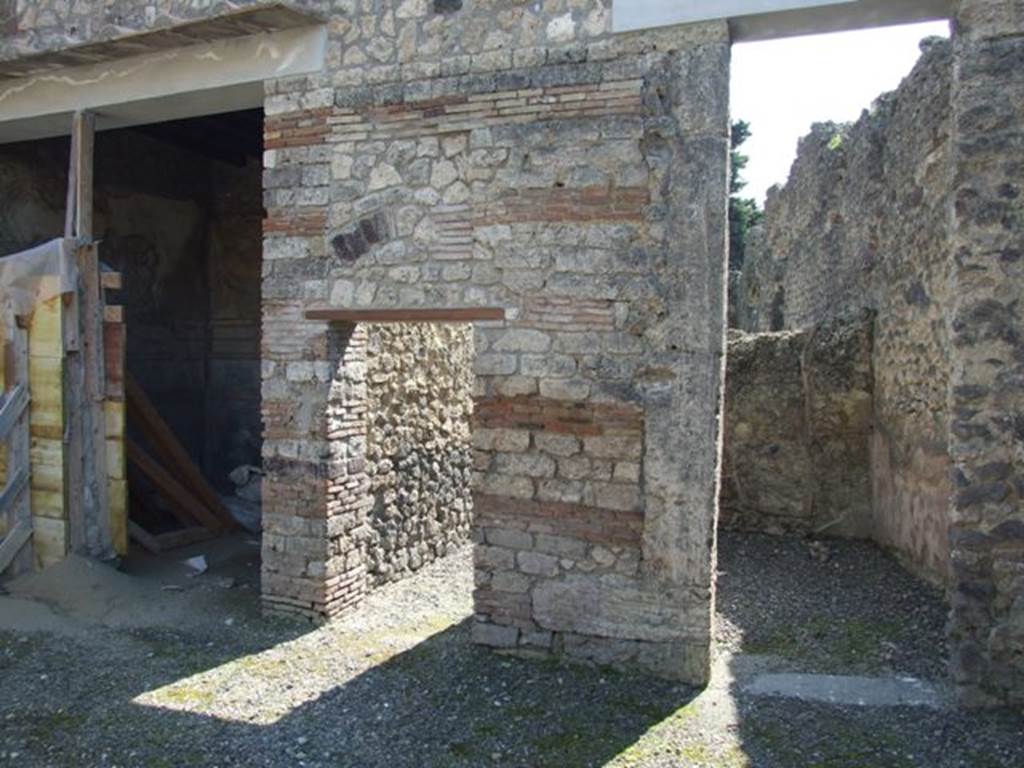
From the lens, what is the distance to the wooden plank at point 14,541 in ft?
21.0

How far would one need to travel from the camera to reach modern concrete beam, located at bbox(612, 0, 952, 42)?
4476 mm

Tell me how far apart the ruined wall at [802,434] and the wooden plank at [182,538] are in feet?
14.6

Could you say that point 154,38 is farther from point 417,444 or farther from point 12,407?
point 417,444

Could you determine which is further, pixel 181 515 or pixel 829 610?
pixel 181 515

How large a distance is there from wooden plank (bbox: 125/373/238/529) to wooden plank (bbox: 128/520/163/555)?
25.7 inches

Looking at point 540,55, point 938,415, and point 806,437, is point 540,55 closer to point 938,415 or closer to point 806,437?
point 938,415

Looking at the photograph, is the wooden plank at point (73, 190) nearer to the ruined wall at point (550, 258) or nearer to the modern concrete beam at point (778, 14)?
the ruined wall at point (550, 258)

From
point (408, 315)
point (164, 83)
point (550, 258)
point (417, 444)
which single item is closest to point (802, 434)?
point (417, 444)

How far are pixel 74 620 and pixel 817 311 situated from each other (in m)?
7.66

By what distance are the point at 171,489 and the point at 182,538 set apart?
1.40ft

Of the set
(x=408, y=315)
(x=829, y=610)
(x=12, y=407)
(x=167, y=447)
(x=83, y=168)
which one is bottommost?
(x=829, y=610)

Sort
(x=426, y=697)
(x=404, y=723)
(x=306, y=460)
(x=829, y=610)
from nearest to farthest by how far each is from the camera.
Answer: (x=404, y=723) → (x=426, y=697) → (x=306, y=460) → (x=829, y=610)

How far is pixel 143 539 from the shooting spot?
732 centimetres

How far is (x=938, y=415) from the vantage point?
241 inches
